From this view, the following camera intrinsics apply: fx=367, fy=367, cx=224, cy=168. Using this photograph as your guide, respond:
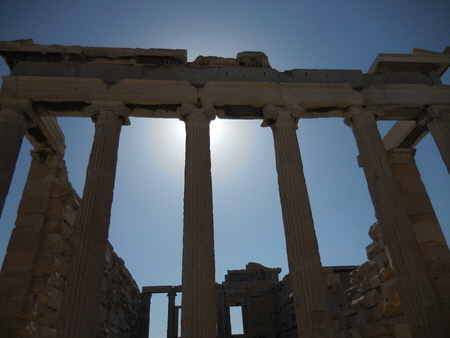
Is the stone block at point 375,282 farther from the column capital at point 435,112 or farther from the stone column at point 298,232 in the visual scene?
the column capital at point 435,112

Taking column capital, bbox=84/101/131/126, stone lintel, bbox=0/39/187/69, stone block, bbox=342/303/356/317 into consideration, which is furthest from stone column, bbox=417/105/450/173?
column capital, bbox=84/101/131/126

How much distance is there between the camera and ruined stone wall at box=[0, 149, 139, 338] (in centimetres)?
1405

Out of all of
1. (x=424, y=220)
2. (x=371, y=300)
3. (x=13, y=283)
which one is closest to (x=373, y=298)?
(x=371, y=300)

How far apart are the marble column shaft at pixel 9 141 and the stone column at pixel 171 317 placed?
71.4ft

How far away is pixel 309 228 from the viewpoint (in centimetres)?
→ 1314

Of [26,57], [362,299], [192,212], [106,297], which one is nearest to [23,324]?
[106,297]

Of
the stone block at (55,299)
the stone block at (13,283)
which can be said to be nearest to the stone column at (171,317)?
the stone block at (55,299)

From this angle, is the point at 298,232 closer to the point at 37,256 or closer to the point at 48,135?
the point at 37,256

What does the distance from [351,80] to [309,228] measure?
26.9 ft

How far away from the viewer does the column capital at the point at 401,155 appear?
1870 centimetres

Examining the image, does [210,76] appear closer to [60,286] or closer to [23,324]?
[60,286]

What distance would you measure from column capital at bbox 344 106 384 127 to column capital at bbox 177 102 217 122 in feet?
19.8

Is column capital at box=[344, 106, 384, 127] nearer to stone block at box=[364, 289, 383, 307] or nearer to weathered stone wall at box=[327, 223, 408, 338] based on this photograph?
weathered stone wall at box=[327, 223, 408, 338]

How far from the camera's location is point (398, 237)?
43.5 ft
